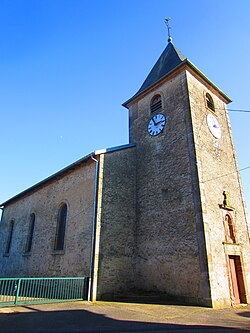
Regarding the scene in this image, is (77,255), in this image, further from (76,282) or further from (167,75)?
(167,75)

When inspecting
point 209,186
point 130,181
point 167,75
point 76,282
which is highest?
point 167,75

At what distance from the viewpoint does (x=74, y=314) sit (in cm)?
659

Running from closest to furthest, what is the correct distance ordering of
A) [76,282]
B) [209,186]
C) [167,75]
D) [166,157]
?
[76,282] → [209,186] → [166,157] → [167,75]

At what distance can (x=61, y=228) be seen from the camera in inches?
500

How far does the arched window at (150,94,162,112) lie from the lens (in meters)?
13.2

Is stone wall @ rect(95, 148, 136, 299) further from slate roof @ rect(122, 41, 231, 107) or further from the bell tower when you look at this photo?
slate roof @ rect(122, 41, 231, 107)

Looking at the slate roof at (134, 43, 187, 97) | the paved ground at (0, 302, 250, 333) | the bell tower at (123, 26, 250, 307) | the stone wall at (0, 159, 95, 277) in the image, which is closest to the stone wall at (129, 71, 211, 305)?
the bell tower at (123, 26, 250, 307)

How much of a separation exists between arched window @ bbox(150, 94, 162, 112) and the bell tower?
49mm

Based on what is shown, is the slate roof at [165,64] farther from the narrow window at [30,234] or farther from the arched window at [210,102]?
the narrow window at [30,234]

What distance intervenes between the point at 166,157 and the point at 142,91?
4993 mm

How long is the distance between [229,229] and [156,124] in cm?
616

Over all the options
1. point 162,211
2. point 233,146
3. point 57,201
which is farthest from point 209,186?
point 57,201

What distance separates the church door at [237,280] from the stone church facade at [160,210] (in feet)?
0.13

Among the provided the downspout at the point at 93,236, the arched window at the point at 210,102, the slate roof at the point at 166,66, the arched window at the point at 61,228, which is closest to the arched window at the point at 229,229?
the downspout at the point at 93,236
